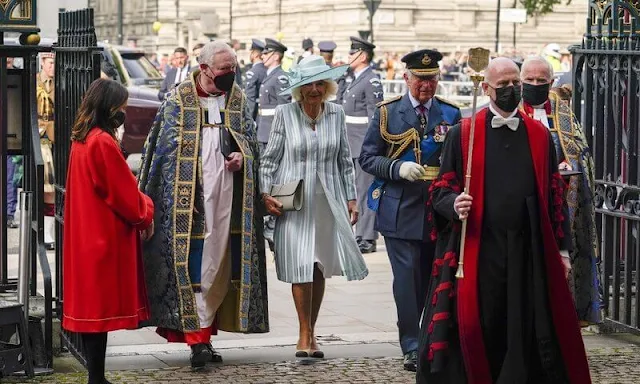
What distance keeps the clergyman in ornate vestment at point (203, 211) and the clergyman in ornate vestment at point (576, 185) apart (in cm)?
161

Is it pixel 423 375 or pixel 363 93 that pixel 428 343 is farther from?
pixel 363 93

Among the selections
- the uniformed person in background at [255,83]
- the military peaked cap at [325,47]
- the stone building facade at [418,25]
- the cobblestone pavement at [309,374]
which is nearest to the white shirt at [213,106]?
the cobblestone pavement at [309,374]

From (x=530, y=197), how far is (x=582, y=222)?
1507mm

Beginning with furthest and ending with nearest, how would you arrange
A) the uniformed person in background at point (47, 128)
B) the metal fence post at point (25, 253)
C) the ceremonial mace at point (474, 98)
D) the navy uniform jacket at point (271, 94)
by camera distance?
the navy uniform jacket at point (271, 94) → the uniformed person in background at point (47, 128) → the metal fence post at point (25, 253) → the ceremonial mace at point (474, 98)

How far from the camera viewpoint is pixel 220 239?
29.0 feet

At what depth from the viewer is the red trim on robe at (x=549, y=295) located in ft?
23.7

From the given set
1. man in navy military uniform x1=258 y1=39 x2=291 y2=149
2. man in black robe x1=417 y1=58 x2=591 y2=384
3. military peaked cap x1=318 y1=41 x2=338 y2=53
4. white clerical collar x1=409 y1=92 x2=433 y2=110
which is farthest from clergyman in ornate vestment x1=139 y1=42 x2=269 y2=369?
military peaked cap x1=318 y1=41 x2=338 y2=53

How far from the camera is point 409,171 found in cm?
885

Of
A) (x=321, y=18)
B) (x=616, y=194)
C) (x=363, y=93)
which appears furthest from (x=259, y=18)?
(x=616, y=194)

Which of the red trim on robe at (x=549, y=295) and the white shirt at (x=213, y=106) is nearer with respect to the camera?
the red trim on robe at (x=549, y=295)

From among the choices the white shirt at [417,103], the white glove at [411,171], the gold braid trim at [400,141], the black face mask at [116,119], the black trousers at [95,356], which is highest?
the white shirt at [417,103]

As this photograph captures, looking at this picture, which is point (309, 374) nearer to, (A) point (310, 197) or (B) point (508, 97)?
(A) point (310, 197)

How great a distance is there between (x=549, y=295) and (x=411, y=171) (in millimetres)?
1761

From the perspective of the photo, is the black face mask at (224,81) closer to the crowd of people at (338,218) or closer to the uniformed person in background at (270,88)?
the crowd of people at (338,218)
